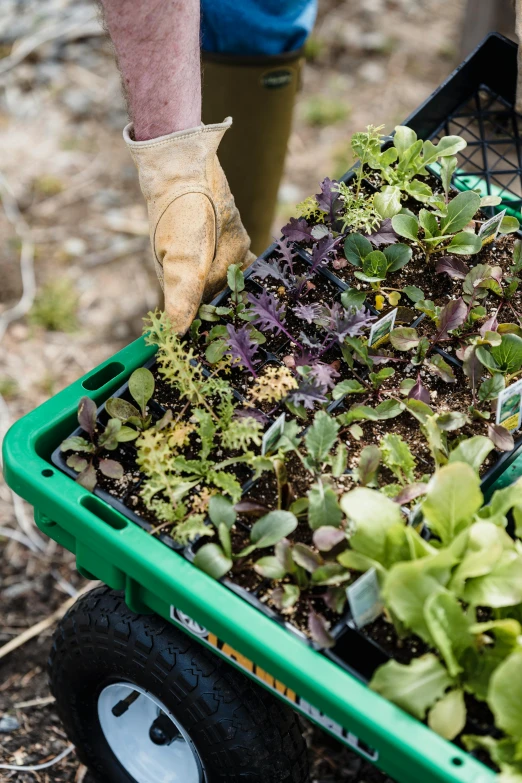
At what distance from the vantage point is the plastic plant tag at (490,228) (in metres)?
1.23

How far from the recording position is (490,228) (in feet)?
4.13

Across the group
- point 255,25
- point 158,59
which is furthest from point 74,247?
point 158,59

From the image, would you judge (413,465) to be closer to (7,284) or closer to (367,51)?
(7,284)

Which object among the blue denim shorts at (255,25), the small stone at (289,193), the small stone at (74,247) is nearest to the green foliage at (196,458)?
the blue denim shorts at (255,25)

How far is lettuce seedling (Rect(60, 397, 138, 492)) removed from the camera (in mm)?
1015

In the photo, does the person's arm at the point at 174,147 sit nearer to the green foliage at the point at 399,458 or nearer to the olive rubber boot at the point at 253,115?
the green foliage at the point at 399,458

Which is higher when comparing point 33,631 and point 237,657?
point 237,657

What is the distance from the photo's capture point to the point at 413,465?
1.01 m

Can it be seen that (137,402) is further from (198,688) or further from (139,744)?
(139,744)

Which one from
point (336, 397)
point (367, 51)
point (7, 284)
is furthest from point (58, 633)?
point (367, 51)

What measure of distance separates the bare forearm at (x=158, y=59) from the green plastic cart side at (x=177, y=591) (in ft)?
1.09

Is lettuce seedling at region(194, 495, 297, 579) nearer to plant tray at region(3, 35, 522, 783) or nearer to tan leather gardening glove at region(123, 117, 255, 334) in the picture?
plant tray at region(3, 35, 522, 783)

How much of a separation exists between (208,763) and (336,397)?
514 mm

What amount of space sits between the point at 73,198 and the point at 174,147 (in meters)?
1.36
